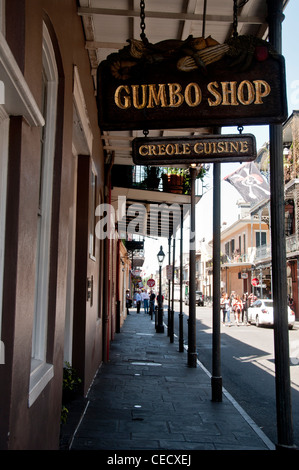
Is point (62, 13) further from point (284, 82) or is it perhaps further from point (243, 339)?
point (243, 339)

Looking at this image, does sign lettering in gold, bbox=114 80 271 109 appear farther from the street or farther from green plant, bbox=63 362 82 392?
the street

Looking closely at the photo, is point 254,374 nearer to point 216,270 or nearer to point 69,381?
point 216,270

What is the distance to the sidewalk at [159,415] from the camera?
196 inches

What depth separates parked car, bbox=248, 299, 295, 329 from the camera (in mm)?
23172

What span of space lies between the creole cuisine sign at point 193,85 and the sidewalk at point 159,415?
3.34m

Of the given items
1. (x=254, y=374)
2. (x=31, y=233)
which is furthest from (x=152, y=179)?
(x=31, y=233)

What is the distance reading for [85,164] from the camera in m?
6.98

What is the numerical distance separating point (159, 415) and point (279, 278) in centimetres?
319

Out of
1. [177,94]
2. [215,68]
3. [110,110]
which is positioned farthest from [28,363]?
[215,68]

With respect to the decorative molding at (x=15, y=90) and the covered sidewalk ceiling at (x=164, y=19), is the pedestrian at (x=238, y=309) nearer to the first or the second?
the covered sidewalk ceiling at (x=164, y=19)

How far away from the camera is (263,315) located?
23469mm

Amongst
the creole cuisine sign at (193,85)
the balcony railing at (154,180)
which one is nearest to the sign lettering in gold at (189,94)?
the creole cuisine sign at (193,85)

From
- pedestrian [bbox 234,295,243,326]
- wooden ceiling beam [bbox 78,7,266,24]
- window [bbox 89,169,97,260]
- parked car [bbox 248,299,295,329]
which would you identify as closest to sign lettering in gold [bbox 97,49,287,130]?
wooden ceiling beam [bbox 78,7,266,24]
